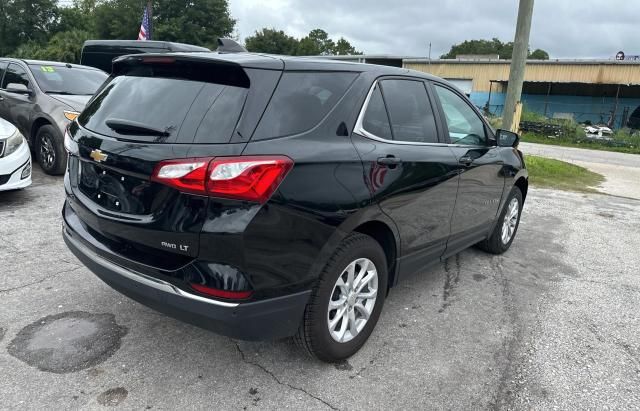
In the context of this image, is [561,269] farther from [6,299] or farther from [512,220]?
[6,299]

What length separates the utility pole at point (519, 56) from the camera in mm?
10430

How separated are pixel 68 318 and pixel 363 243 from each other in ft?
6.58

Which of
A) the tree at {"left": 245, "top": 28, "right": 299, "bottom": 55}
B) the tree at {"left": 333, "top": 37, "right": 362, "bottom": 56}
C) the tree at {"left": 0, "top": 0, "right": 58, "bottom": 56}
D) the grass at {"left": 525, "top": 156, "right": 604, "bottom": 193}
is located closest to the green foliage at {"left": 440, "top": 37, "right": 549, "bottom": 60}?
the tree at {"left": 333, "top": 37, "right": 362, "bottom": 56}

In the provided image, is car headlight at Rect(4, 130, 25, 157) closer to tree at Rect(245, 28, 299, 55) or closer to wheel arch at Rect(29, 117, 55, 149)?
wheel arch at Rect(29, 117, 55, 149)

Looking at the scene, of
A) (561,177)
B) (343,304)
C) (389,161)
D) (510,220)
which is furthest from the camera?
(561,177)

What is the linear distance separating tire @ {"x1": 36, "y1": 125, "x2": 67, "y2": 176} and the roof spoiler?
4.69 meters

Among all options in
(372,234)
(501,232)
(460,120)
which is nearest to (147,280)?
(372,234)

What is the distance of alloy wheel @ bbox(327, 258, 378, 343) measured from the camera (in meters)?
2.79

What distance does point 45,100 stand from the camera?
725 cm

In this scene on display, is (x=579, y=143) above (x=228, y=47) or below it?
below

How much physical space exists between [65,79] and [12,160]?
9.72 feet

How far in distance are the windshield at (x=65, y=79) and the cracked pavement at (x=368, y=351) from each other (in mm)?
3911

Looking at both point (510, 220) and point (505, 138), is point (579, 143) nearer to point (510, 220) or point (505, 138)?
point (510, 220)

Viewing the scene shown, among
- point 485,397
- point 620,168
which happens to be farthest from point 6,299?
point 620,168
